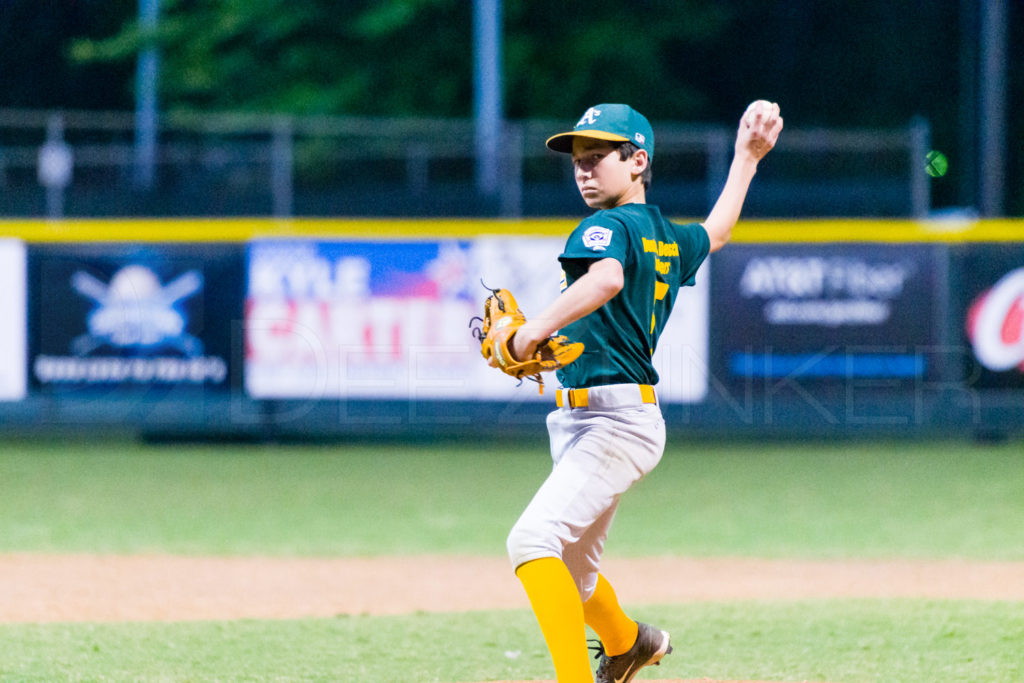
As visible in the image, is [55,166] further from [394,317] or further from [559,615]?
[559,615]

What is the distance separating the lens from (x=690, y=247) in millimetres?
3939

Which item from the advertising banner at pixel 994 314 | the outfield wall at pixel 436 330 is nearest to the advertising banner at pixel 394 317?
the outfield wall at pixel 436 330

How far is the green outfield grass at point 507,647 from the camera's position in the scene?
183 inches

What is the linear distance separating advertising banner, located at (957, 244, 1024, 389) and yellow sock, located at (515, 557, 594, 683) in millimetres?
9235

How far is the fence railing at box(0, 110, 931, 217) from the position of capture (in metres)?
19.9

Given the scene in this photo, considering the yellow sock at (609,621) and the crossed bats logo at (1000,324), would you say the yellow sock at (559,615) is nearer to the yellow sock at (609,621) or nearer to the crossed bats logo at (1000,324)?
the yellow sock at (609,621)

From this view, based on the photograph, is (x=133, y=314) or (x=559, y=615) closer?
(x=559, y=615)

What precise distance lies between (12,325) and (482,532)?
5.77 m

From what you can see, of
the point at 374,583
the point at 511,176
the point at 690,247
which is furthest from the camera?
the point at 511,176

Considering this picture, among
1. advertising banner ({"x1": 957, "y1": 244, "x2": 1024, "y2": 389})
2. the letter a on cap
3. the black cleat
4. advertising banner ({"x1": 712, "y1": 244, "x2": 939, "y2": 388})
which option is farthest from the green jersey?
advertising banner ({"x1": 957, "y1": 244, "x2": 1024, "y2": 389})

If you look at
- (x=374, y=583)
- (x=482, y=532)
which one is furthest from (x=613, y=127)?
(x=482, y=532)

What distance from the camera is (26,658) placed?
16.1 ft

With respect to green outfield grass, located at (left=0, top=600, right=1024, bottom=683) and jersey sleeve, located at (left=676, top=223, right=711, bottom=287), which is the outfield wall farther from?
jersey sleeve, located at (left=676, top=223, right=711, bottom=287)

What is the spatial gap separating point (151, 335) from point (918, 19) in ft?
68.1
